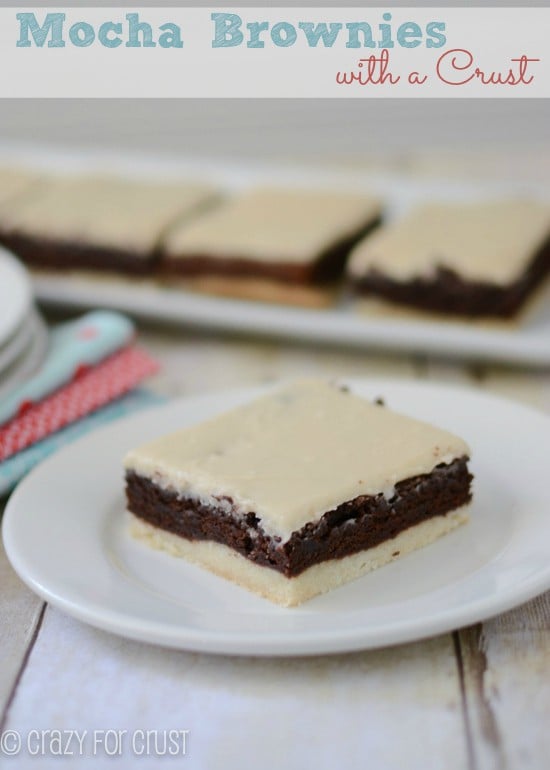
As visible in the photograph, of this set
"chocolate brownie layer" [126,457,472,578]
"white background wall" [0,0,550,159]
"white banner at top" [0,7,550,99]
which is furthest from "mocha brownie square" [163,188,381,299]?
"white background wall" [0,0,550,159]

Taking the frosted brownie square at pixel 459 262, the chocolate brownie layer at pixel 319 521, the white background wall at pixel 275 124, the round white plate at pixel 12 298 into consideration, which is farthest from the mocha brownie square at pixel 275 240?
the white background wall at pixel 275 124

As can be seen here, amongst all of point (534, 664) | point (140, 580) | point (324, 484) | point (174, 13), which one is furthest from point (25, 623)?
point (174, 13)

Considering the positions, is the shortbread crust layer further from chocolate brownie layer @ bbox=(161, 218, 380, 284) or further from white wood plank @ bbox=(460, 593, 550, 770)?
chocolate brownie layer @ bbox=(161, 218, 380, 284)

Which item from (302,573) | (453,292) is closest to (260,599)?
(302,573)

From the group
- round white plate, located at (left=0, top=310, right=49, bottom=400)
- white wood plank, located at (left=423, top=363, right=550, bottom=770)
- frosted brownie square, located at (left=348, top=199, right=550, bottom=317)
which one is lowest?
frosted brownie square, located at (left=348, top=199, right=550, bottom=317)

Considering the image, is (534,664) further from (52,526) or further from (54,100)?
(54,100)

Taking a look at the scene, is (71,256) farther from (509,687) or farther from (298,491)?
(509,687)
